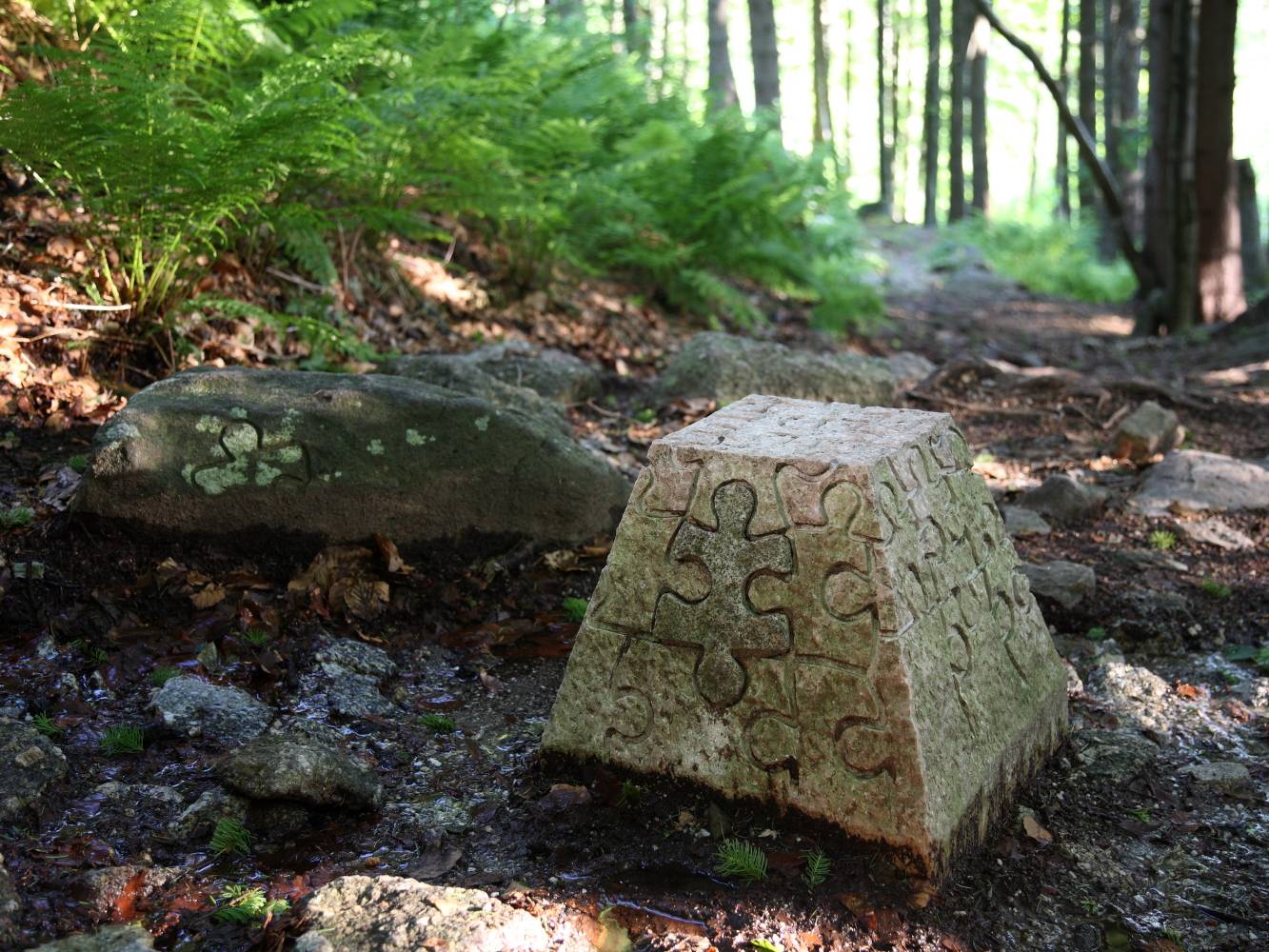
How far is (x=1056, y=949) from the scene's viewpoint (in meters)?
2.27

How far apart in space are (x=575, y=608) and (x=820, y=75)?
80.3ft

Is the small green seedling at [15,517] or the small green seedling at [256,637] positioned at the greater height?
the small green seedling at [15,517]

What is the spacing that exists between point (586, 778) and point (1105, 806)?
53.2 inches

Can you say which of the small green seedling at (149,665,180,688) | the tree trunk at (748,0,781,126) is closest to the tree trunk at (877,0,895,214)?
the tree trunk at (748,0,781,126)

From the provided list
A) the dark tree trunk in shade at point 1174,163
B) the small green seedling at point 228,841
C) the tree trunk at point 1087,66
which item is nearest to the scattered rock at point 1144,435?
the small green seedling at point 228,841

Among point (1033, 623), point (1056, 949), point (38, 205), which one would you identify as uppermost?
point (38, 205)

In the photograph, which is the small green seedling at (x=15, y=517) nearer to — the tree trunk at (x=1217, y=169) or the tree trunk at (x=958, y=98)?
the tree trunk at (x=1217, y=169)

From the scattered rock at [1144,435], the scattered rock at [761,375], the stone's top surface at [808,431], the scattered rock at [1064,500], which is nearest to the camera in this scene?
the stone's top surface at [808,431]

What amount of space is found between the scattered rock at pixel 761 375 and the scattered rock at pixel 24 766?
3.90 meters

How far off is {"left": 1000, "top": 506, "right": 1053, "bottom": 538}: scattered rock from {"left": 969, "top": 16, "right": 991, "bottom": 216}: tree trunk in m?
17.2

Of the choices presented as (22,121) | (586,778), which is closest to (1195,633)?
(586,778)

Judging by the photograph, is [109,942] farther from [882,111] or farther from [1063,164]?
[1063,164]

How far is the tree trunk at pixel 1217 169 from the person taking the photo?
9594mm

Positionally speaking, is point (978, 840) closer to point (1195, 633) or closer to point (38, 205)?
point (1195, 633)
